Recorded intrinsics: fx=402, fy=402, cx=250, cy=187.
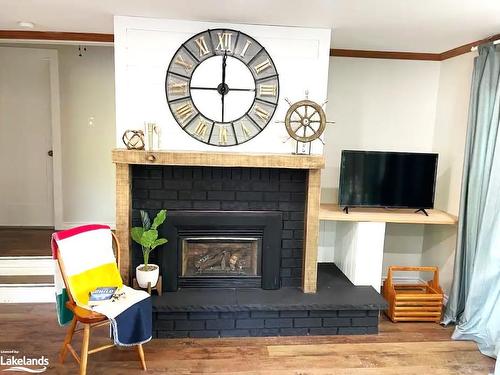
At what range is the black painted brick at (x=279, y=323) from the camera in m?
3.03

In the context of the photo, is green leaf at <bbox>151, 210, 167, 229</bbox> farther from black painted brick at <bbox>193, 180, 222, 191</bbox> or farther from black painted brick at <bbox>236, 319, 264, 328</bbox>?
black painted brick at <bbox>236, 319, 264, 328</bbox>

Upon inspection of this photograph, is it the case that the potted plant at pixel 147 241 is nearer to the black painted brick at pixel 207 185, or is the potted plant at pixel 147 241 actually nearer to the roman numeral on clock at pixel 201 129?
the black painted brick at pixel 207 185

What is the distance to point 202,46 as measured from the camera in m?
2.94

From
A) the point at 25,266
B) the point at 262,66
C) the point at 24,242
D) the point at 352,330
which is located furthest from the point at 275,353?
the point at 24,242

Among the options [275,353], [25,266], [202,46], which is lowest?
[275,353]

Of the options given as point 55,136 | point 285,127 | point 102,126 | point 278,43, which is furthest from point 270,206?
point 55,136

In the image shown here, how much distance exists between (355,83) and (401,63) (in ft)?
1.54

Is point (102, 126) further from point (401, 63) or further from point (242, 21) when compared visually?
point (401, 63)

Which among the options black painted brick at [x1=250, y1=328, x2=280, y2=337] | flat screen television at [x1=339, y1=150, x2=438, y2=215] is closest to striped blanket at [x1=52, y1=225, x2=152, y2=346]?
black painted brick at [x1=250, y1=328, x2=280, y2=337]

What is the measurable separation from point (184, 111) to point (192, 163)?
16.8 inches

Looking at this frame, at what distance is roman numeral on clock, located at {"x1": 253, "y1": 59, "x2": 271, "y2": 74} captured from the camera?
118 inches

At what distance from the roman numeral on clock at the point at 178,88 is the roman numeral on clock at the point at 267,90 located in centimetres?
57

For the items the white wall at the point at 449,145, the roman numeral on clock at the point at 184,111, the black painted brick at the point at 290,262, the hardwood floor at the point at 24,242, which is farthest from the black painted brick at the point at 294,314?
the hardwood floor at the point at 24,242

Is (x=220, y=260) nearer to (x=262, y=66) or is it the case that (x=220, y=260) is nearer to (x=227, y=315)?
(x=227, y=315)
